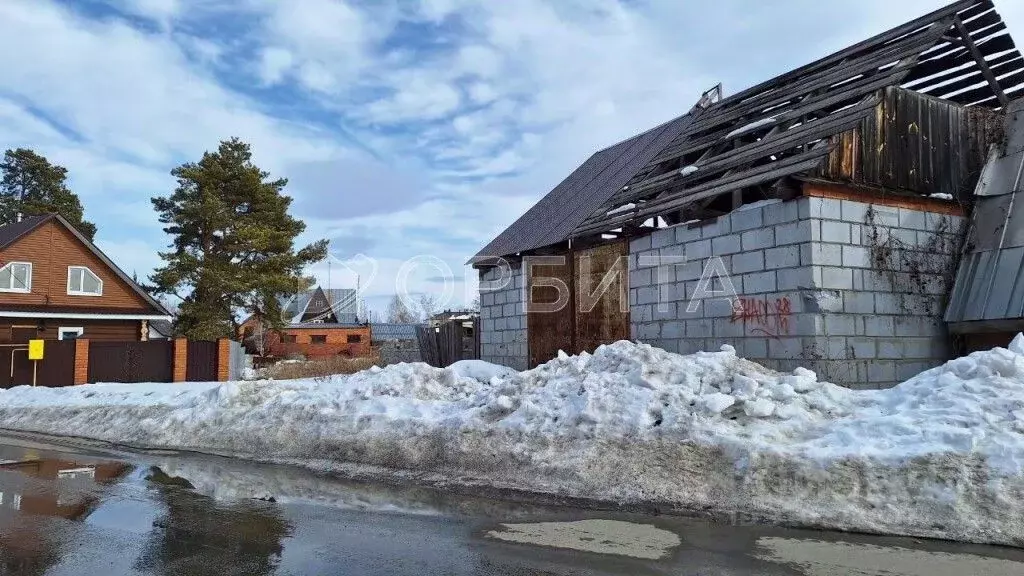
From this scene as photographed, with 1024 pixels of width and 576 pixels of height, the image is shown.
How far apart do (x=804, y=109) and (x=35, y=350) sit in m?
21.6

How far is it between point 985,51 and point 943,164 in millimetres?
2841

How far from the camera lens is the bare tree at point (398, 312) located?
Answer: 3489 inches

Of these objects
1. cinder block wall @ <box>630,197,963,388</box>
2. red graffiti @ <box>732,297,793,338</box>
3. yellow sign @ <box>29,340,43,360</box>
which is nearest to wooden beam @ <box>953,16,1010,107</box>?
cinder block wall @ <box>630,197,963,388</box>

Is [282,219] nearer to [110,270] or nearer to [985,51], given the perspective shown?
[110,270]

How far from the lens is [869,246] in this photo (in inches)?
411

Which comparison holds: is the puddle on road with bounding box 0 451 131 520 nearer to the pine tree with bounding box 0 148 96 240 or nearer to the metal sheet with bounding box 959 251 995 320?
the metal sheet with bounding box 959 251 995 320

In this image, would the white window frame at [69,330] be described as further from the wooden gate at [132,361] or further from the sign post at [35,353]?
the wooden gate at [132,361]

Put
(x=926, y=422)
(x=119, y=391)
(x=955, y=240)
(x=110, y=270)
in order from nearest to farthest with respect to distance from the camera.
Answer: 1. (x=926, y=422)
2. (x=955, y=240)
3. (x=119, y=391)
4. (x=110, y=270)

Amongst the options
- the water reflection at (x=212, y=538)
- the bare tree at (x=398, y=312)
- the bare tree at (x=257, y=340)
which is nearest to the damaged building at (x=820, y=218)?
the water reflection at (x=212, y=538)

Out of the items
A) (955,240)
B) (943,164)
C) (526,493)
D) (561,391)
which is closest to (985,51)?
(943,164)

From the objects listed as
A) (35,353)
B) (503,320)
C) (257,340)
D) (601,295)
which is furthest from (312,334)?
(601,295)

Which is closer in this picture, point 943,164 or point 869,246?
point 869,246

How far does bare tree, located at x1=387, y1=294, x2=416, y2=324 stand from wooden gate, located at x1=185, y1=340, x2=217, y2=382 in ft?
209

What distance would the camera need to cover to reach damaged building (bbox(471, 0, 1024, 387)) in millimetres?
10102
